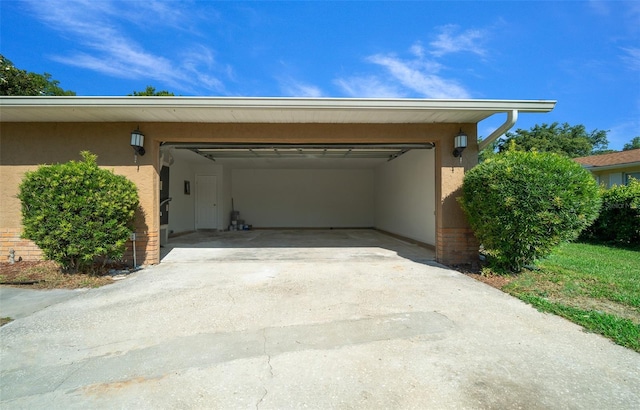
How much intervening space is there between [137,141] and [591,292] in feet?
25.5

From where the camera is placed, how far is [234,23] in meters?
9.12

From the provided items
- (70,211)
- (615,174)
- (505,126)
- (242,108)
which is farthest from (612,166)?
(70,211)

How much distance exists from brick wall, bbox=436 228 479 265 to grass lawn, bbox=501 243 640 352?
1093 mm

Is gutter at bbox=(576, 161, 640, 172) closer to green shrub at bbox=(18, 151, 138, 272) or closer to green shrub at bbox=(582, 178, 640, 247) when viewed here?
green shrub at bbox=(582, 178, 640, 247)

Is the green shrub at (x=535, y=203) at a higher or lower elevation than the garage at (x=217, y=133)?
lower

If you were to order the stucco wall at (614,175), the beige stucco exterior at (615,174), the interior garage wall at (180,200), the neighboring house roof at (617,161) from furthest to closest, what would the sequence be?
the stucco wall at (614,175) < the beige stucco exterior at (615,174) < the neighboring house roof at (617,161) < the interior garage wall at (180,200)

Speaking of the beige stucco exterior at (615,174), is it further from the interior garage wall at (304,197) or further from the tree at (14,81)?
the tree at (14,81)

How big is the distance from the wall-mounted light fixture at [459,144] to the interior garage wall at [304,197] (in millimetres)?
9414

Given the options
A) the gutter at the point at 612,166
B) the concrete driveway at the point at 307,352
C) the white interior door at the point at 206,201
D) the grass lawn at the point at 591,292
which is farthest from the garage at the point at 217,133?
the gutter at the point at 612,166

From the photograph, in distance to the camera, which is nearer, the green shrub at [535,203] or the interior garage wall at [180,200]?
the green shrub at [535,203]

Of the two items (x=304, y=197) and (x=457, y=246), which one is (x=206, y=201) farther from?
(x=457, y=246)

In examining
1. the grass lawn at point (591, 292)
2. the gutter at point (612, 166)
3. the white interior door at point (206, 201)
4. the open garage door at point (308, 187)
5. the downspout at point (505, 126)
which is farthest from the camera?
the white interior door at point (206, 201)

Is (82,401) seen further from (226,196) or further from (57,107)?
(226,196)

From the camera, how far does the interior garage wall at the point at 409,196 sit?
27.9 feet
